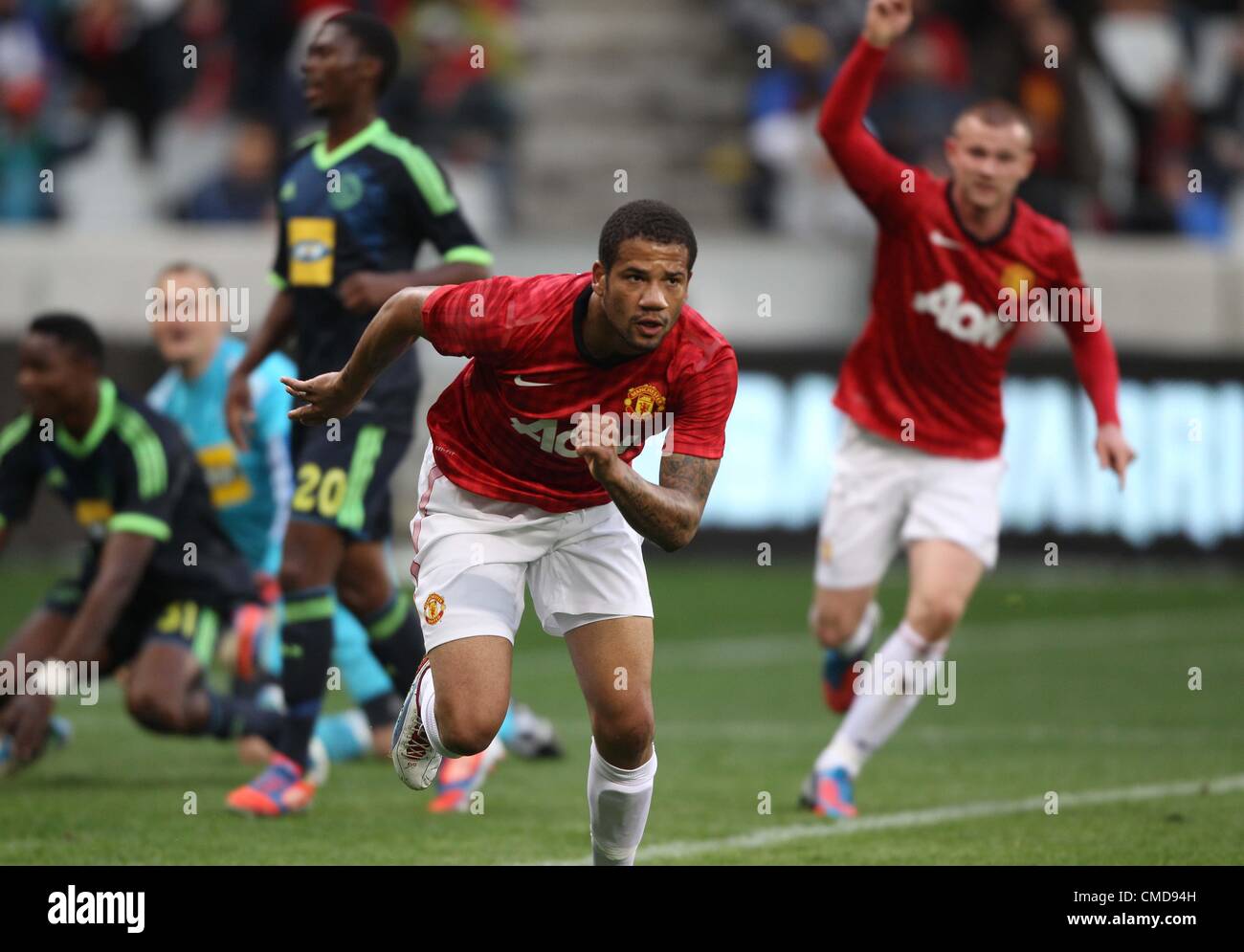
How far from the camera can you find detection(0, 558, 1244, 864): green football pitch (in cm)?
664

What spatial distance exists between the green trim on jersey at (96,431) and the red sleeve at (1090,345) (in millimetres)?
3687

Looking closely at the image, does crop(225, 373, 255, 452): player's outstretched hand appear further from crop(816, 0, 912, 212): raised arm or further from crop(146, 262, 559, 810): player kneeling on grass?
crop(816, 0, 912, 212): raised arm

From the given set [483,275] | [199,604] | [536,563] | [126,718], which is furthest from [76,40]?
[536,563]

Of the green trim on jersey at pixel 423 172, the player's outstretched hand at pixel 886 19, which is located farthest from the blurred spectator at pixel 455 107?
the player's outstretched hand at pixel 886 19

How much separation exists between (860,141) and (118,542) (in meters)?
3.18

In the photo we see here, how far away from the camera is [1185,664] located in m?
11.5

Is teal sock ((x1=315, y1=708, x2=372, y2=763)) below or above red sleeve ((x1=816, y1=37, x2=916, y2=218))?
below

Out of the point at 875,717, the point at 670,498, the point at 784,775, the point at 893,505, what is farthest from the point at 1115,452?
the point at 670,498

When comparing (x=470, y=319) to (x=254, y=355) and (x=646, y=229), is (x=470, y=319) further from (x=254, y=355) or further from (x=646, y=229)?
(x=254, y=355)

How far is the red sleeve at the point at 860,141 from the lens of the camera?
7.35 metres

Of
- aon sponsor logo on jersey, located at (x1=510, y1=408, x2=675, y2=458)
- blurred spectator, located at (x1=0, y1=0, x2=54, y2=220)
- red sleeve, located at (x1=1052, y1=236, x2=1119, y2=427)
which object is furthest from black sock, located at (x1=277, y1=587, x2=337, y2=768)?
blurred spectator, located at (x1=0, y1=0, x2=54, y2=220)

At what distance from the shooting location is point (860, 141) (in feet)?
24.8

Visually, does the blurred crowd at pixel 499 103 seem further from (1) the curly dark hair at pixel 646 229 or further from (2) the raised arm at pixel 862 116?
(1) the curly dark hair at pixel 646 229

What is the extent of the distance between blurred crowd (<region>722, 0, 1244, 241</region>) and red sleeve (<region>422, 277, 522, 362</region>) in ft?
37.8
